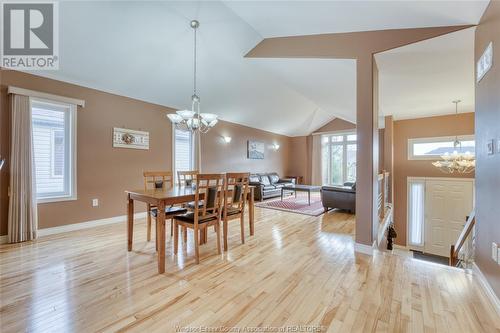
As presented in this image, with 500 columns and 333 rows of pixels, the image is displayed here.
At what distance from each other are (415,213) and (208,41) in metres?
6.82

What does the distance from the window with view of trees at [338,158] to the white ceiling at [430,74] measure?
3319mm

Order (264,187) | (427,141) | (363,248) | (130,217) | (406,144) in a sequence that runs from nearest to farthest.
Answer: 1. (130,217)
2. (363,248)
3. (427,141)
4. (406,144)
5. (264,187)

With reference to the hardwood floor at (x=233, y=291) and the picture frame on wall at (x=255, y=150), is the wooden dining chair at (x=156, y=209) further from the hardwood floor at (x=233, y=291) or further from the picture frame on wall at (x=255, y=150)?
the picture frame on wall at (x=255, y=150)

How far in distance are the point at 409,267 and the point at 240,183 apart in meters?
2.10

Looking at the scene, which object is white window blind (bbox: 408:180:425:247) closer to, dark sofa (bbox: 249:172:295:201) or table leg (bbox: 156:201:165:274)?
dark sofa (bbox: 249:172:295:201)

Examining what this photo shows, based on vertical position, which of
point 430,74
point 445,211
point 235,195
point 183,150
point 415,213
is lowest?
point 415,213

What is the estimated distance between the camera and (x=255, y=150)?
7.83m

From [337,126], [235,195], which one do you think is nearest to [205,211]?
[235,195]

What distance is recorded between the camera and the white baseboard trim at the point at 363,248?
2.79m

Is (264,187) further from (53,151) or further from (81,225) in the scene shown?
(53,151)

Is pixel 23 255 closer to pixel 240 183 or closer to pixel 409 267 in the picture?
pixel 240 183

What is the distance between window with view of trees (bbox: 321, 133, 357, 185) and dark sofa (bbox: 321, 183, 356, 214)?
13.3 feet

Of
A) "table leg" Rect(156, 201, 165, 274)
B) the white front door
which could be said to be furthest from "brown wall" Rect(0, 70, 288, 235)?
the white front door

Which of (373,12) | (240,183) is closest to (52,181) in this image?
(240,183)
